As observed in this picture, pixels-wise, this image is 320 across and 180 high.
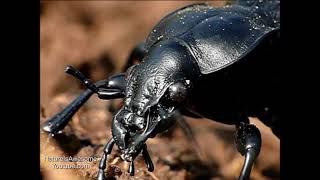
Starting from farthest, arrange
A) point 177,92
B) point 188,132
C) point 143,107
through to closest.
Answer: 1. point 188,132
2. point 177,92
3. point 143,107

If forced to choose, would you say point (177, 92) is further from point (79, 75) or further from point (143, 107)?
point (79, 75)

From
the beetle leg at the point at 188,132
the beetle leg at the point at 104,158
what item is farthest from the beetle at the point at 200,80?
the beetle leg at the point at 188,132

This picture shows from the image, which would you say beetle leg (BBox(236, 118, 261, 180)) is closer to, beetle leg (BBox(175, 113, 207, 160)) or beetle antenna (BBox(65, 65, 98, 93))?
beetle antenna (BBox(65, 65, 98, 93))

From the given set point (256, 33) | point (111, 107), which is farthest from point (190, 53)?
point (111, 107)

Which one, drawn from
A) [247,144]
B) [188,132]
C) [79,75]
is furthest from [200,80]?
[188,132]

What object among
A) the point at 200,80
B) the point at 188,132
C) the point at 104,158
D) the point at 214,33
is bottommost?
the point at 188,132

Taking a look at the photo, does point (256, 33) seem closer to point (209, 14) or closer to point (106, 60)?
point (209, 14)
